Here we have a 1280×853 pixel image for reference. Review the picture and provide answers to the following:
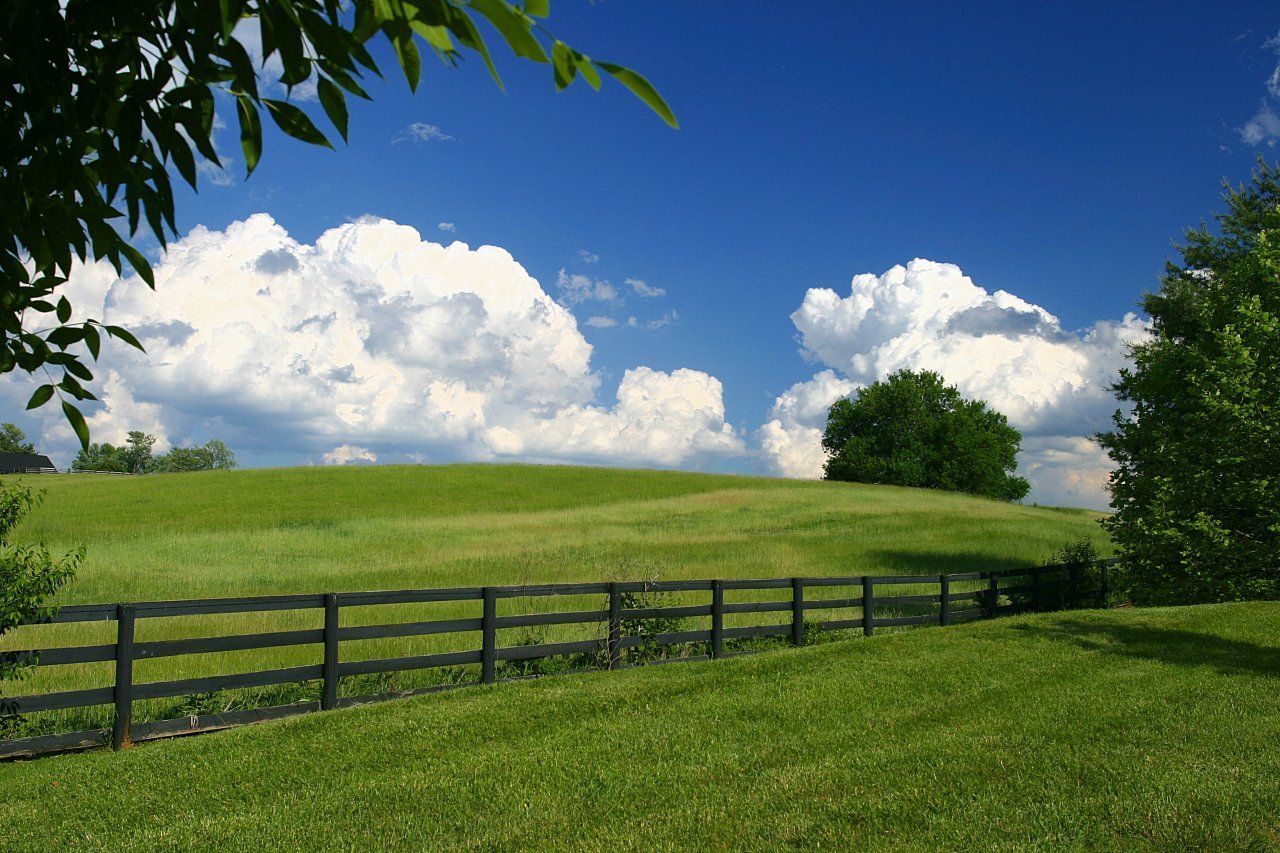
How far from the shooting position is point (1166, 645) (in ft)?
46.0

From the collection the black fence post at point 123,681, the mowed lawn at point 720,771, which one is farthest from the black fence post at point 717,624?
the black fence post at point 123,681

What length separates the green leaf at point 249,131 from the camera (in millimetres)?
2289

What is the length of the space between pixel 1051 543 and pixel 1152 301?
34.3 feet

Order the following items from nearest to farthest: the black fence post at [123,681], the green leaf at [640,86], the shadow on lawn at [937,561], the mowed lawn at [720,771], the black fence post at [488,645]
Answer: the green leaf at [640,86]
the mowed lawn at [720,771]
the black fence post at [123,681]
the black fence post at [488,645]
the shadow on lawn at [937,561]

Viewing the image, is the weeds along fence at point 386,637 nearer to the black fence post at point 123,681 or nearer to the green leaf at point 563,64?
the black fence post at point 123,681

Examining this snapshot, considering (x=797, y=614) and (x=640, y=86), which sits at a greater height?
(x=640, y=86)

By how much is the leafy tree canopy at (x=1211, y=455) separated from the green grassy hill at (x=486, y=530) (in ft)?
28.0

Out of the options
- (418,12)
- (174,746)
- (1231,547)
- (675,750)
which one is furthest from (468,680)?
(1231,547)

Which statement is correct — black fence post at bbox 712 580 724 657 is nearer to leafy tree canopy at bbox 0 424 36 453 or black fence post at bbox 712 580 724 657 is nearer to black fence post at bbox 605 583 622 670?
black fence post at bbox 605 583 622 670

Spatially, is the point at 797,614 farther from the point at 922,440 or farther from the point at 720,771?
the point at 922,440

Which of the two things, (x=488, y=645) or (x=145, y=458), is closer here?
(x=488, y=645)

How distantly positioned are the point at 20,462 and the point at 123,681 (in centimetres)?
10411

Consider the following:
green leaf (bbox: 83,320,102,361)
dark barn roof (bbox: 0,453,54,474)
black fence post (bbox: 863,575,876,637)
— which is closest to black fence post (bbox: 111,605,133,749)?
green leaf (bbox: 83,320,102,361)

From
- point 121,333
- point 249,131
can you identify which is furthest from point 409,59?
point 121,333
